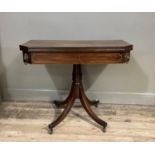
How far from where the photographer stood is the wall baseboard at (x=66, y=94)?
226cm

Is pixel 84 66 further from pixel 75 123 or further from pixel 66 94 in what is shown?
pixel 75 123

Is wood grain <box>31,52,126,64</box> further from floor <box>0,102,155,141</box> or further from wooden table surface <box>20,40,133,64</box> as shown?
floor <box>0,102,155,141</box>

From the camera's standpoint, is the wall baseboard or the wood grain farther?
the wall baseboard

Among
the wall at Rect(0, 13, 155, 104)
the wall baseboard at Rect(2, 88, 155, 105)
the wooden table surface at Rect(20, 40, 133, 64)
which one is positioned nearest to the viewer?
the wooden table surface at Rect(20, 40, 133, 64)

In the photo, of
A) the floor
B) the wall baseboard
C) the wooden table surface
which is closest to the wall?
the wall baseboard

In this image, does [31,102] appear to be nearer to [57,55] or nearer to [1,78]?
[1,78]

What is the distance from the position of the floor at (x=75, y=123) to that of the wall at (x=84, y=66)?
0.45 ft

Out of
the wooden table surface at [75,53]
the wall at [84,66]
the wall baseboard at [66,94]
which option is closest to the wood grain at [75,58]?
the wooden table surface at [75,53]

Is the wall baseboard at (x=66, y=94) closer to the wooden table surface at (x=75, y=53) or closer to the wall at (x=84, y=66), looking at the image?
the wall at (x=84, y=66)

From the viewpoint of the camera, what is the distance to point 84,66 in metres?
2.22

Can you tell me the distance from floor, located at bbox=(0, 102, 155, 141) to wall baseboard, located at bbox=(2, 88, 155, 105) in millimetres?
62

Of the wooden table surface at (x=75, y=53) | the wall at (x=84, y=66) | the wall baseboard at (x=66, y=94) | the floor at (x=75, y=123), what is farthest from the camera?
the wall baseboard at (x=66, y=94)

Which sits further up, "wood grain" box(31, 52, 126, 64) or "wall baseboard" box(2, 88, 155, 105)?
"wood grain" box(31, 52, 126, 64)

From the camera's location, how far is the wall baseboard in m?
2.26
